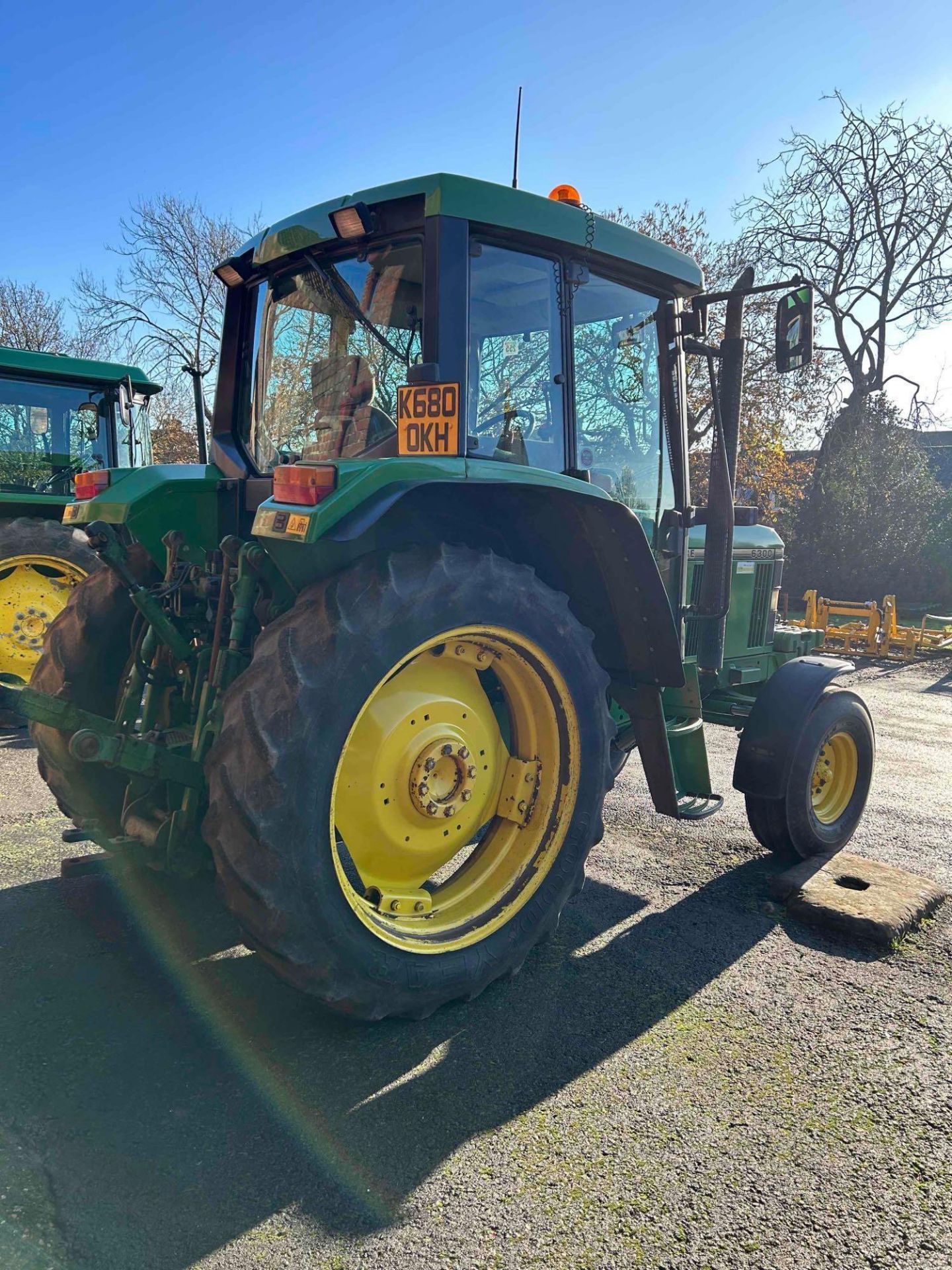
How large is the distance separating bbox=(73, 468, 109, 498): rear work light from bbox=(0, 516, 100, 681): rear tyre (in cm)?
365

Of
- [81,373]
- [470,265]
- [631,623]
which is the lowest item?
[631,623]

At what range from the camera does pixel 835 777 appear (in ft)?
15.1

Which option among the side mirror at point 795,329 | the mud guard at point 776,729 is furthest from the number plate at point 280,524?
the mud guard at point 776,729

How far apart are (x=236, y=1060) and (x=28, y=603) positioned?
569 centimetres

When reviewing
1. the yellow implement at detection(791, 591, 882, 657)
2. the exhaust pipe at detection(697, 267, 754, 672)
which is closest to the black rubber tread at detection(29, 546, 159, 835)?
the exhaust pipe at detection(697, 267, 754, 672)

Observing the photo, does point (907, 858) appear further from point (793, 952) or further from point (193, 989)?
point (193, 989)

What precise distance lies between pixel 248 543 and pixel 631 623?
1.49m

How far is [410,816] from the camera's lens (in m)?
2.89

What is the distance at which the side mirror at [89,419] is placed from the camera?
26.4ft

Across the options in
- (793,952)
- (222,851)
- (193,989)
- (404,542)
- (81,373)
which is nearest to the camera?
(222,851)

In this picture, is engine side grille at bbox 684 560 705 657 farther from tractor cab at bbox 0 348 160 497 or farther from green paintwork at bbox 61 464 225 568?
tractor cab at bbox 0 348 160 497

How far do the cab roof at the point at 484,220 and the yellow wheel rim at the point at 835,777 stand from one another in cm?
247

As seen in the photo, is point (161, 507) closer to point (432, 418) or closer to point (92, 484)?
point (92, 484)

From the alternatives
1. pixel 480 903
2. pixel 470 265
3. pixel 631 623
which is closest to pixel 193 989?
pixel 480 903
